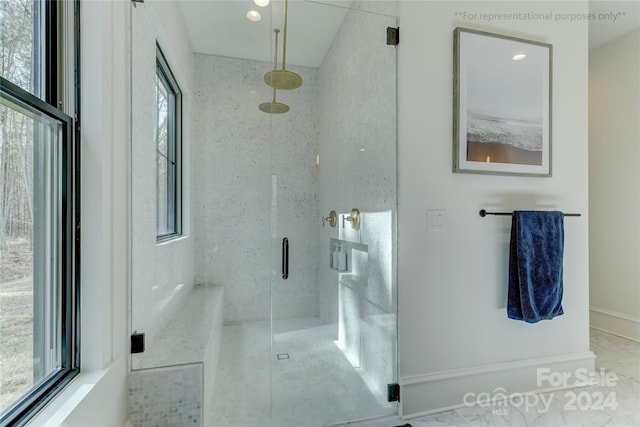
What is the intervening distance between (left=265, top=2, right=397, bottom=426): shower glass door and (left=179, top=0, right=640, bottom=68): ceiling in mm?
16

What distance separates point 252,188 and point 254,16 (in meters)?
1.12

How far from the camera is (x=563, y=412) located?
5.50 feet

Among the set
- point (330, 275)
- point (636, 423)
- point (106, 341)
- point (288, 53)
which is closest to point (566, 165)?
point (636, 423)

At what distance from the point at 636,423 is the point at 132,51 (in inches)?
122

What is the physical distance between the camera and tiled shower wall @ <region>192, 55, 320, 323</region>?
195 centimetres

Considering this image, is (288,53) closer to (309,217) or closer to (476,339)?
(309,217)

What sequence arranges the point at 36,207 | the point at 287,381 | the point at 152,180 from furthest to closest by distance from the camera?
the point at 287,381
the point at 152,180
the point at 36,207

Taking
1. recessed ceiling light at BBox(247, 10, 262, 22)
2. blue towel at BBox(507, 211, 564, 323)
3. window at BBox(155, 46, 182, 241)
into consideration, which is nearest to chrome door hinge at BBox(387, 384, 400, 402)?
blue towel at BBox(507, 211, 564, 323)

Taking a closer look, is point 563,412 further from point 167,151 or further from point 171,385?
point 167,151

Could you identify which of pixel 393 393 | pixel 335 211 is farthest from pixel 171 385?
pixel 335 211

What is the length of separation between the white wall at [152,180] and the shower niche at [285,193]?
2 cm

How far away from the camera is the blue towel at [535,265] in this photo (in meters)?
1.75

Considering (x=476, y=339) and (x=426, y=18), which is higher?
(x=426, y=18)

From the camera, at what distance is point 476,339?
180 centimetres
